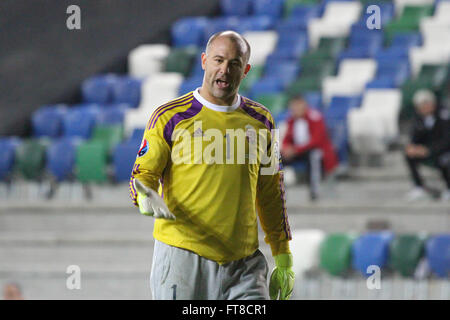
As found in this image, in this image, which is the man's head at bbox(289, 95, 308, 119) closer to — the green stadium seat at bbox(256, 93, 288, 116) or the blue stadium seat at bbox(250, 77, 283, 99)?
the green stadium seat at bbox(256, 93, 288, 116)

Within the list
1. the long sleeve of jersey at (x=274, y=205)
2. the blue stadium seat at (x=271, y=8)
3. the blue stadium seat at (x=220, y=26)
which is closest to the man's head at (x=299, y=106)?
the blue stadium seat at (x=220, y=26)

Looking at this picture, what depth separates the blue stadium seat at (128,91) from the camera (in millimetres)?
9969

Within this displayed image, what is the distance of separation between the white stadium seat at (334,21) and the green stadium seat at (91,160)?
318cm

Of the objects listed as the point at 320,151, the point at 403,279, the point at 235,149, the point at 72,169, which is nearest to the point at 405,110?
the point at 320,151

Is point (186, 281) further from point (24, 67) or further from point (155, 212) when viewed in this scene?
point (24, 67)

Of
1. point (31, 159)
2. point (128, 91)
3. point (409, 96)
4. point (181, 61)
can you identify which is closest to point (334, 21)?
point (181, 61)

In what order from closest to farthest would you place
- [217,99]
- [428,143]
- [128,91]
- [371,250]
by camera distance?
1. [217,99]
2. [371,250]
3. [428,143]
4. [128,91]

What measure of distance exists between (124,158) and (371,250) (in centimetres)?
266

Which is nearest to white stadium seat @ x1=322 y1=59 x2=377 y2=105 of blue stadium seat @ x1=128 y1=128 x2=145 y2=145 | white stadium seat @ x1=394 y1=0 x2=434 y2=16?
white stadium seat @ x1=394 y1=0 x2=434 y2=16

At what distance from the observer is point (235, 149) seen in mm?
3035

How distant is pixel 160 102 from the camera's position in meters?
9.55

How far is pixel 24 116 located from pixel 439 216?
453cm

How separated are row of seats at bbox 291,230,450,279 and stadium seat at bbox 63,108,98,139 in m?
3.07

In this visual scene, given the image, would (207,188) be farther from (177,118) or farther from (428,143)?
(428,143)
